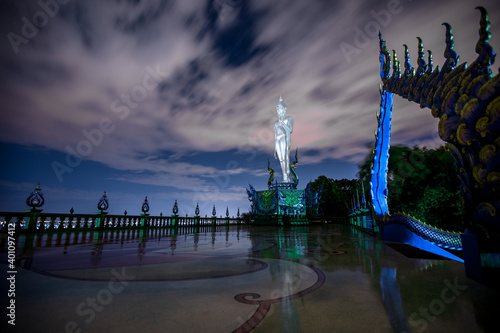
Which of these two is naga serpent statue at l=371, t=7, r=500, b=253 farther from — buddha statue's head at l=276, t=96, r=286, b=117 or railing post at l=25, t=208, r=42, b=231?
buddha statue's head at l=276, t=96, r=286, b=117

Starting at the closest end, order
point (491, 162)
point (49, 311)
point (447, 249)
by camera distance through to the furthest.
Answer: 1. point (49, 311)
2. point (491, 162)
3. point (447, 249)

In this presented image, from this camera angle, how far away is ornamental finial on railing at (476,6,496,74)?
7.29 ft

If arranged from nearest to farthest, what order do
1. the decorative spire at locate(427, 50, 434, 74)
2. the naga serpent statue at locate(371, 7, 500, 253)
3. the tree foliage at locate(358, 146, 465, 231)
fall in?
the naga serpent statue at locate(371, 7, 500, 253) < the decorative spire at locate(427, 50, 434, 74) < the tree foliage at locate(358, 146, 465, 231)

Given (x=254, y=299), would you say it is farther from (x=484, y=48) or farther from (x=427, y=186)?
(x=427, y=186)

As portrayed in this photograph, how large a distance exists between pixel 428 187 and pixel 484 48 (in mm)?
17570

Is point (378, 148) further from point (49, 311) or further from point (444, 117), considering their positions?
point (49, 311)

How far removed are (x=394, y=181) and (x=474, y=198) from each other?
59.5 ft

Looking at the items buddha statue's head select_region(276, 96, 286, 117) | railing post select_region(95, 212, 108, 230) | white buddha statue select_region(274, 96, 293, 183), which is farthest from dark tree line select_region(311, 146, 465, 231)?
railing post select_region(95, 212, 108, 230)

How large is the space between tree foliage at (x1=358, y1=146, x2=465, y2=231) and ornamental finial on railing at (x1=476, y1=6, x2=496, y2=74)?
16.6 metres

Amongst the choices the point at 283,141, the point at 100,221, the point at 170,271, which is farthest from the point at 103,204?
the point at 283,141

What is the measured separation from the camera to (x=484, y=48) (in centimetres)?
226

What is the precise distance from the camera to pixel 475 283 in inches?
93.4

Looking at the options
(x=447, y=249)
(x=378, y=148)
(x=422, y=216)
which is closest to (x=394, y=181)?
(x=422, y=216)

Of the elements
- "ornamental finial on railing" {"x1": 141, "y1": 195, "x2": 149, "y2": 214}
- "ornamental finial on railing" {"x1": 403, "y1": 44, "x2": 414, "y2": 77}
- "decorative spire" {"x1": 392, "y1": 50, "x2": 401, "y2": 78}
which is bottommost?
"ornamental finial on railing" {"x1": 141, "y1": 195, "x2": 149, "y2": 214}
